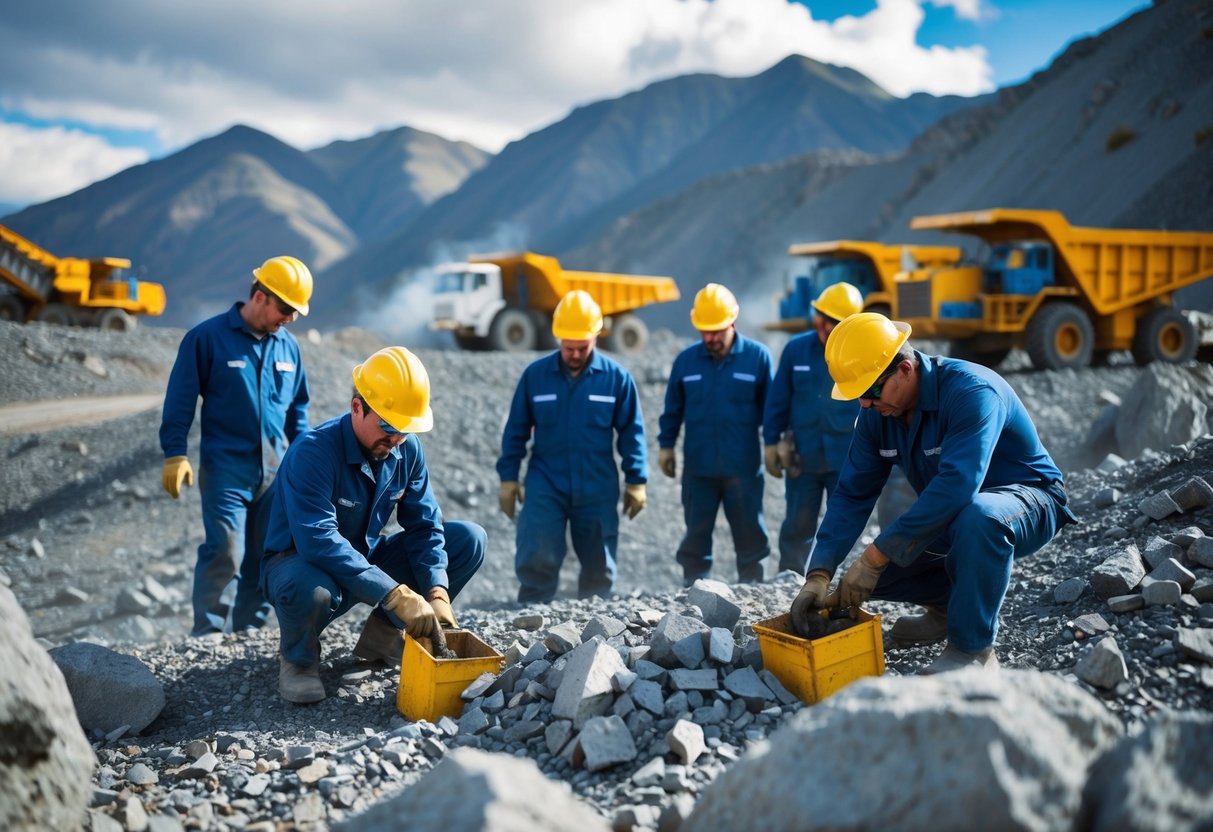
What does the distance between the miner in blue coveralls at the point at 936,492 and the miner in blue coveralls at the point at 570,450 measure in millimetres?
2004

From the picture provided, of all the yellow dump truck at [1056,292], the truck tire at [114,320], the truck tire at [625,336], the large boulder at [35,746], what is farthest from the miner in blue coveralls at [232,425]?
the truck tire at [114,320]

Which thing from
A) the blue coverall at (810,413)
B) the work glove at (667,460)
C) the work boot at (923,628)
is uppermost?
the blue coverall at (810,413)

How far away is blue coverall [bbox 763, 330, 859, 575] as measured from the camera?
5758 millimetres

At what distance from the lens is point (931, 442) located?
3.52 metres

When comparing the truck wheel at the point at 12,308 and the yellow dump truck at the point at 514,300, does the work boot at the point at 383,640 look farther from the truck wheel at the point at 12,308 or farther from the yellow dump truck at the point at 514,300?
the truck wheel at the point at 12,308

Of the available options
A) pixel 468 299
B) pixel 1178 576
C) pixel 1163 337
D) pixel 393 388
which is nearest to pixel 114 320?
pixel 468 299

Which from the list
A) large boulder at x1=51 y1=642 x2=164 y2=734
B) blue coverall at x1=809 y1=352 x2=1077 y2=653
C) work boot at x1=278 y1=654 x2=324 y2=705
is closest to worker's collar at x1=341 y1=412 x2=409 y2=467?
work boot at x1=278 y1=654 x2=324 y2=705

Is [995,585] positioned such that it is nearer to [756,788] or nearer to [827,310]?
[756,788]

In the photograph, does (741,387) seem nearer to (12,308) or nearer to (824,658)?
(824,658)

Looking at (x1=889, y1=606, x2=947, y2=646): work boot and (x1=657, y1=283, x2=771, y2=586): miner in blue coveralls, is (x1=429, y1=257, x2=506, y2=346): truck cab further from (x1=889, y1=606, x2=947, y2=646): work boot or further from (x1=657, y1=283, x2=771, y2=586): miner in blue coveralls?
(x1=889, y1=606, x2=947, y2=646): work boot

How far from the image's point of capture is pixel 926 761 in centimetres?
202

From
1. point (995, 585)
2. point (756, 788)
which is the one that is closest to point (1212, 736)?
point (756, 788)

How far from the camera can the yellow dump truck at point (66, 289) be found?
17547mm

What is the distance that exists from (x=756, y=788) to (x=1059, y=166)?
87.8ft
